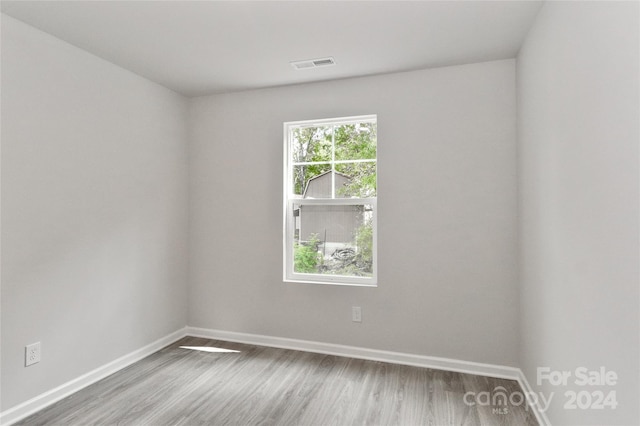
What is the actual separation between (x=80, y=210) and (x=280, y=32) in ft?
6.47

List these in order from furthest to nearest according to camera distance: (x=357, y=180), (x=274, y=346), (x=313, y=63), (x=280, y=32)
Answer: (x=274, y=346) → (x=357, y=180) → (x=313, y=63) → (x=280, y=32)

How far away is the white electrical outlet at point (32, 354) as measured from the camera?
94.7 inches

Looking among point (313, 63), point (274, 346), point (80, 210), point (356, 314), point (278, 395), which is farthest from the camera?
point (274, 346)

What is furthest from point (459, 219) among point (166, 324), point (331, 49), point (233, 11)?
point (166, 324)

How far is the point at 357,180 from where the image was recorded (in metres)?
3.46

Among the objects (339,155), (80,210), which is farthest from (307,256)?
(80,210)

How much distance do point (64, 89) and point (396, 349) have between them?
3.30 metres

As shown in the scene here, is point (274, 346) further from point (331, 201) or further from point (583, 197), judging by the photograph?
point (583, 197)

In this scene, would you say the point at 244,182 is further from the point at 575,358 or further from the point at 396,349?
the point at 575,358

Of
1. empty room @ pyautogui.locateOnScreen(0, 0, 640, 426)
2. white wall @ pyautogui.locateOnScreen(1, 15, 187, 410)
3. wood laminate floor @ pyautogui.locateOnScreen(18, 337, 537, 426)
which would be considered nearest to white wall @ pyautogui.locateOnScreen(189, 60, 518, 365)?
empty room @ pyautogui.locateOnScreen(0, 0, 640, 426)

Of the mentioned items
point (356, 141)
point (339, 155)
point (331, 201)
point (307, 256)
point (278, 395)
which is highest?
point (356, 141)

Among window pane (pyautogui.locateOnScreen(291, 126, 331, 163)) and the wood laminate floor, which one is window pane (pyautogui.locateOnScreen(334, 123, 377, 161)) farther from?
the wood laminate floor

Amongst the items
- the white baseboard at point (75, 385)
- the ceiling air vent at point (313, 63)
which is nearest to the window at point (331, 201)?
the ceiling air vent at point (313, 63)

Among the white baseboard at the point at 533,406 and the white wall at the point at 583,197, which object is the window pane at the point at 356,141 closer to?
the white wall at the point at 583,197
